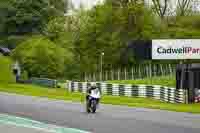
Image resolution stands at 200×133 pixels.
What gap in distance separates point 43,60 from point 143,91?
29.5 m

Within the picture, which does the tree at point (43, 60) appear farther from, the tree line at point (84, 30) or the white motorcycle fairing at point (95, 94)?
the white motorcycle fairing at point (95, 94)

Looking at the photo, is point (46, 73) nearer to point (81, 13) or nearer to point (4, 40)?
point (81, 13)

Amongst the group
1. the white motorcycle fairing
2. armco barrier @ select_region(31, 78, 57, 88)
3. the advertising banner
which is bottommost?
armco barrier @ select_region(31, 78, 57, 88)

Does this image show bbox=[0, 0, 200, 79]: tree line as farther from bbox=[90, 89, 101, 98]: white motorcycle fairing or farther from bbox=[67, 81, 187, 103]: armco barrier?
bbox=[90, 89, 101, 98]: white motorcycle fairing

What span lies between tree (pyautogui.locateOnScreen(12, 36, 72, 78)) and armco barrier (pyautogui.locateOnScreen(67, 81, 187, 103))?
44.9 feet

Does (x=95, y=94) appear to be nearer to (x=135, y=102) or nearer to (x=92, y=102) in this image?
(x=92, y=102)

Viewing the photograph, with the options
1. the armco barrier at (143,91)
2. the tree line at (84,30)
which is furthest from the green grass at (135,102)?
the tree line at (84,30)

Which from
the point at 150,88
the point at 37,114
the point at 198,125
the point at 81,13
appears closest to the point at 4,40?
the point at 81,13

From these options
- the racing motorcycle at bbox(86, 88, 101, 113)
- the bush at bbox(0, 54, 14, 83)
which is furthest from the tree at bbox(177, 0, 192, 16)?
the racing motorcycle at bbox(86, 88, 101, 113)

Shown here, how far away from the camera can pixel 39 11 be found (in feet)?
312

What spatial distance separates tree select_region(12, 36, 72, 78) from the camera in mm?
72312

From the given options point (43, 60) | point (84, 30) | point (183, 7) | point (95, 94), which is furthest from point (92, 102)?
point (183, 7)

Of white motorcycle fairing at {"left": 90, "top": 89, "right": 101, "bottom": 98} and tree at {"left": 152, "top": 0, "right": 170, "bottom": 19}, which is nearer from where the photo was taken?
white motorcycle fairing at {"left": 90, "top": 89, "right": 101, "bottom": 98}

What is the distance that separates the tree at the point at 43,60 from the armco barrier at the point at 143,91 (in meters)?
13.7
